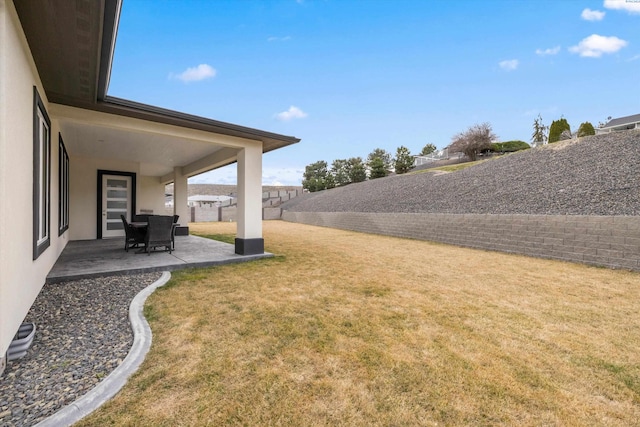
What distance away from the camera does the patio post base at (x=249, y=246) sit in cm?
710

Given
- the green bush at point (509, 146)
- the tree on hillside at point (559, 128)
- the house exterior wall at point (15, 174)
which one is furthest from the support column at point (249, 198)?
the green bush at point (509, 146)

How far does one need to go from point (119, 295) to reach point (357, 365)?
3.73m

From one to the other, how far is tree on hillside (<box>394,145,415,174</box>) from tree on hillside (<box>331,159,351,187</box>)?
6.48 metres

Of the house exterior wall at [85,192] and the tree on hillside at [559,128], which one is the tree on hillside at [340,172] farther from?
the house exterior wall at [85,192]

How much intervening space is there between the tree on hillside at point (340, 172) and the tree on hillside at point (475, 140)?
13.4m

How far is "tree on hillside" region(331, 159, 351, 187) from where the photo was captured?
3569 cm

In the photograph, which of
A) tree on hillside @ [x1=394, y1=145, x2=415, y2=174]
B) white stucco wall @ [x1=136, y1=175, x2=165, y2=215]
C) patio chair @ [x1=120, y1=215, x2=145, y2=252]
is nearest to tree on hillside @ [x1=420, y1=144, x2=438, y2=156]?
tree on hillside @ [x1=394, y1=145, x2=415, y2=174]

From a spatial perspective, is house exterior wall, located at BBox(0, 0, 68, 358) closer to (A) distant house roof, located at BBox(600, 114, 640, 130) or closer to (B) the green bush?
(B) the green bush

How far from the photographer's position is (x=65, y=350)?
261cm

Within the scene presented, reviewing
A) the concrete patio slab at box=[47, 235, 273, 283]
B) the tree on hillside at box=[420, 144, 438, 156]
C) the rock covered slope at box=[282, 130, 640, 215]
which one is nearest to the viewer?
the concrete patio slab at box=[47, 235, 273, 283]

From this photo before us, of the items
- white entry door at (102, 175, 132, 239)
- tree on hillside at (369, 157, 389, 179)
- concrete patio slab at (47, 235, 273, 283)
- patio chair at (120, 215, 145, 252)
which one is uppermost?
tree on hillside at (369, 157, 389, 179)

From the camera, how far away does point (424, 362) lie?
2492 millimetres

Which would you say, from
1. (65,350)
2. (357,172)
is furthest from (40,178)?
(357,172)

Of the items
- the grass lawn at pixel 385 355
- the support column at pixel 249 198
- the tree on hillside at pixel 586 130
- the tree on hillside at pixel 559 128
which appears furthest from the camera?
the tree on hillside at pixel 559 128
